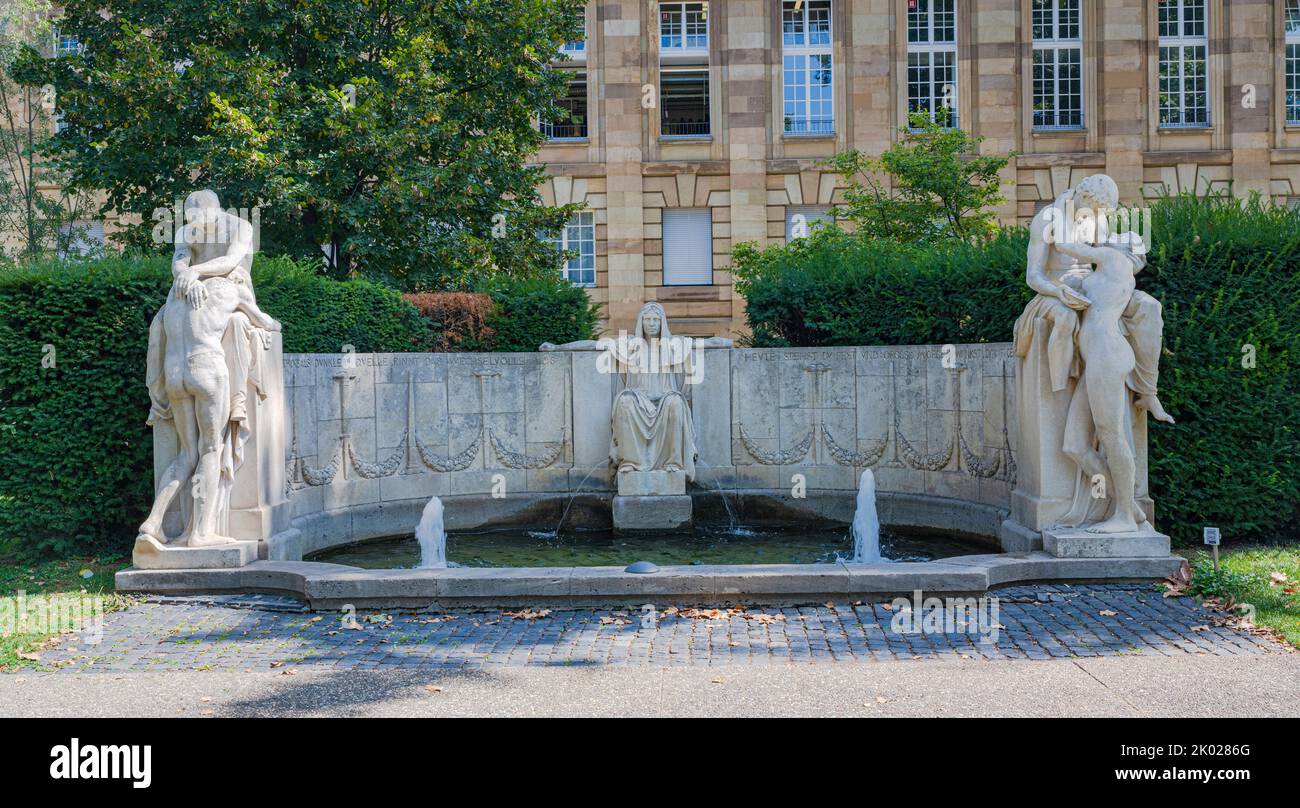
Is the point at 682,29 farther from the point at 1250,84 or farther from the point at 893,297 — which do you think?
the point at 893,297

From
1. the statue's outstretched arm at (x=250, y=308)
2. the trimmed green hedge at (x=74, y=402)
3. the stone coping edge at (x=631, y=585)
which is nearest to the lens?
the stone coping edge at (x=631, y=585)

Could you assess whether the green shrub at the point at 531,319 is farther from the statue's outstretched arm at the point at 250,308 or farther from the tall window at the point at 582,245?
the tall window at the point at 582,245

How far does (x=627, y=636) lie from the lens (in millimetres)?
6520

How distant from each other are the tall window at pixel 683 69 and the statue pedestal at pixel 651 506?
18.6m

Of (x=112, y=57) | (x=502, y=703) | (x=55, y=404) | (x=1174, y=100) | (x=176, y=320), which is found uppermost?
(x=1174, y=100)

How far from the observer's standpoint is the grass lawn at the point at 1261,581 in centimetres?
657

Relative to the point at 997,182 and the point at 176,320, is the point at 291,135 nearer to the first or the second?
the point at 176,320

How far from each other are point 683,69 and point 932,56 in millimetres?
6261

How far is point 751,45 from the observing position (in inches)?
1069

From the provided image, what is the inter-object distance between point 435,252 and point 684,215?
41.0 feet

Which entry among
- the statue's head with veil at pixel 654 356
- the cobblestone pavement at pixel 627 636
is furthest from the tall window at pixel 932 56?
the cobblestone pavement at pixel 627 636

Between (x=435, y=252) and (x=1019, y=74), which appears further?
(x=1019, y=74)

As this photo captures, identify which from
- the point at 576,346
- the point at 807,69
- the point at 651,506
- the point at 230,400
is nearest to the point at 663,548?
the point at 651,506

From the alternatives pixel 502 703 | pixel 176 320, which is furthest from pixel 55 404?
pixel 502 703
